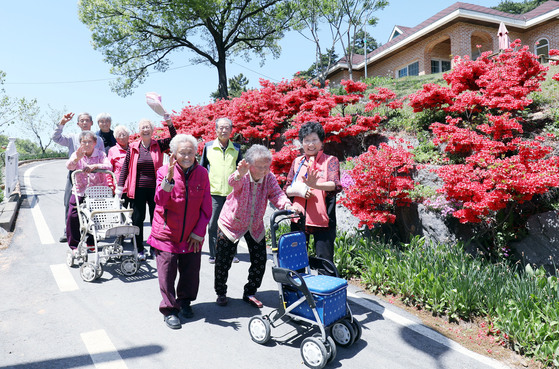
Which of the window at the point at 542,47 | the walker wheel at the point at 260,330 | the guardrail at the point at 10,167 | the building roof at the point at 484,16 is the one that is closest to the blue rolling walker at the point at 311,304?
the walker wheel at the point at 260,330

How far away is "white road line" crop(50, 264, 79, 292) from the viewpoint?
14.9ft

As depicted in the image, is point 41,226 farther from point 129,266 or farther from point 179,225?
point 179,225

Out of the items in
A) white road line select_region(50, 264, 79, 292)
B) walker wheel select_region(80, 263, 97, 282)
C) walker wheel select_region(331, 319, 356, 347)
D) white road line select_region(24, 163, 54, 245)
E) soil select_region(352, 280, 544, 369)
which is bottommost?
soil select_region(352, 280, 544, 369)

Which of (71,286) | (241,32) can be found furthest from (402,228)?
Answer: (241,32)

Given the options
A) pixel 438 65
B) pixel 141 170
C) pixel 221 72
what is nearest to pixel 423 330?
pixel 141 170

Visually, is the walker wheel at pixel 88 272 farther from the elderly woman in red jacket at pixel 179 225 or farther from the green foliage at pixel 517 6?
the green foliage at pixel 517 6

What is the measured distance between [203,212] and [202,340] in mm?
1261

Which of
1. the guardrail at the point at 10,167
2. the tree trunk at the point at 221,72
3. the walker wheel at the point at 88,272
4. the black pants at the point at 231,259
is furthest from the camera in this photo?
the tree trunk at the point at 221,72

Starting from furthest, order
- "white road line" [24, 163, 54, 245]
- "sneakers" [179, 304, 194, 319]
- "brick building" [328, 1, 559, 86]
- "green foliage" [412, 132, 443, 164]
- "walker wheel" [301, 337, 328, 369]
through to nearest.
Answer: "brick building" [328, 1, 559, 86], "white road line" [24, 163, 54, 245], "green foliage" [412, 132, 443, 164], "sneakers" [179, 304, 194, 319], "walker wheel" [301, 337, 328, 369]

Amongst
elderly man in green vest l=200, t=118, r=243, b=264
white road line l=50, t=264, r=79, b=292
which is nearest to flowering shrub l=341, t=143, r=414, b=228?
elderly man in green vest l=200, t=118, r=243, b=264

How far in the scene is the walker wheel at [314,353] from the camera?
2.90 metres

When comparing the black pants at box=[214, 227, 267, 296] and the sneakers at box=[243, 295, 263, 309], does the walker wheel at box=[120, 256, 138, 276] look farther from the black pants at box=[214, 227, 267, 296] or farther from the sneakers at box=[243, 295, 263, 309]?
the sneakers at box=[243, 295, 263, 309]

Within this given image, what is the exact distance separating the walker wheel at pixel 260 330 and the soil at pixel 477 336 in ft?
5.69

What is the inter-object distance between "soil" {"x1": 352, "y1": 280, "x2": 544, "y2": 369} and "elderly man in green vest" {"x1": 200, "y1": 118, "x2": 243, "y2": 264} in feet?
9.18
